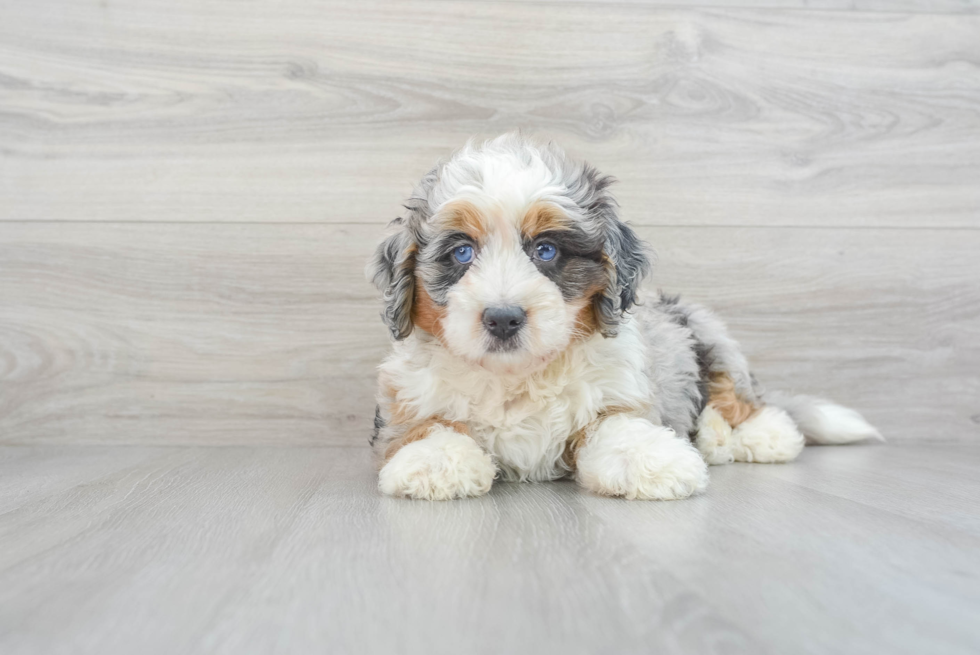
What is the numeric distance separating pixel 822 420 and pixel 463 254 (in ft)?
5.73

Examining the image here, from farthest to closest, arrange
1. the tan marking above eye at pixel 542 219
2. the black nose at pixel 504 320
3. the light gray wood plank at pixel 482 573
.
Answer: the tan marking above eye at pixel 542 219
the black nose at pixel 504 320
the light gray wood plank at pixel 482 573

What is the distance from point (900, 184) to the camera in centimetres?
336

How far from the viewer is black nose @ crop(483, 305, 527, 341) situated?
1.97 meters

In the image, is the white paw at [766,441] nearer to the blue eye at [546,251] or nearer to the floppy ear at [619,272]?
the floppy ear at [619,272]

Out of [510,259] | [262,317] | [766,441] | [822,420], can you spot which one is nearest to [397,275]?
[510,259]

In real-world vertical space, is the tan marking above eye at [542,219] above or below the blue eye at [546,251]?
above

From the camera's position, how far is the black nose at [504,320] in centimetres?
197

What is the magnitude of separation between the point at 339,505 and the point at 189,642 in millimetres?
898

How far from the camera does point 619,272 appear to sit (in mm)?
→ 2215

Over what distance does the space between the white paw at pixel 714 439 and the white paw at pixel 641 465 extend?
0.58 m

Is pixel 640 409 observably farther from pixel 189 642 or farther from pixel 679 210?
pixel 189 642

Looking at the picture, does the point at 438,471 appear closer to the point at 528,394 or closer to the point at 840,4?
the point at 528,394

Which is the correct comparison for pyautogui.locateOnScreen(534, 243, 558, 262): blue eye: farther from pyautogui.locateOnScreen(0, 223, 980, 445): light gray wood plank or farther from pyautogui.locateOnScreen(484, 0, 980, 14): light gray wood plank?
pyautogui.locateOnScreen(484, 0, 980, 14): light gray wood plank

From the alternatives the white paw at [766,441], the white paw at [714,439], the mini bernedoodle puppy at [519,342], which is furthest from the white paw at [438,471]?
the white paw at [766,441]
